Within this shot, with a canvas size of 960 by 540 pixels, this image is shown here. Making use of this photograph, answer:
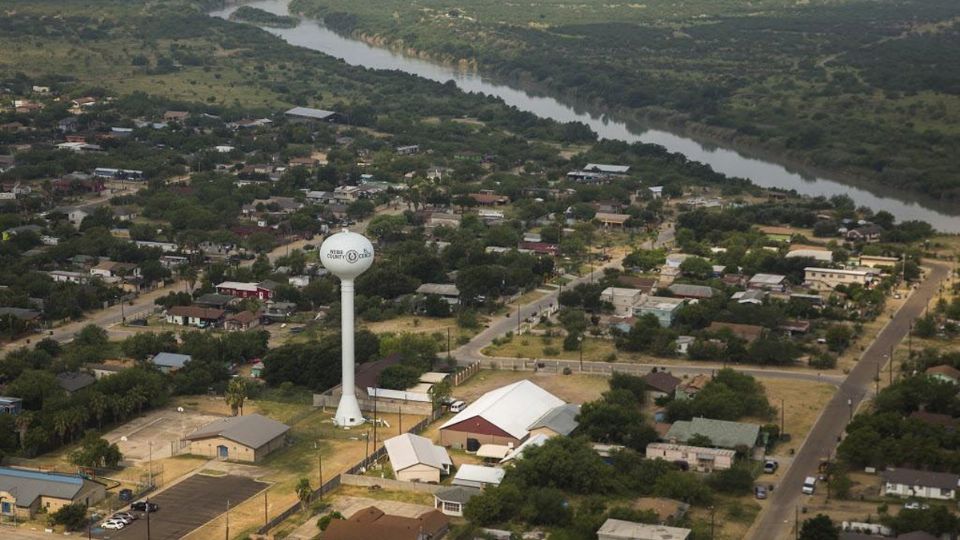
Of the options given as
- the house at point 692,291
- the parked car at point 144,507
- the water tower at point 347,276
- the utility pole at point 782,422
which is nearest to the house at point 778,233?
the house at point 692,291

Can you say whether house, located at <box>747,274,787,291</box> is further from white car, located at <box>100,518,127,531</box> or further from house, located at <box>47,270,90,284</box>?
white car, located at <box>100,518,127,531</box>

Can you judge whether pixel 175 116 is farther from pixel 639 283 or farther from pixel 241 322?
pixel 639 283

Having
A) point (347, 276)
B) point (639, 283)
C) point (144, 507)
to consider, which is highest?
point (347, 276)

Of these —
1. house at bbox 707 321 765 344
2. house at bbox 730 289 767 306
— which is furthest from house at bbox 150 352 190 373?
house at bbox 730 289 767 306

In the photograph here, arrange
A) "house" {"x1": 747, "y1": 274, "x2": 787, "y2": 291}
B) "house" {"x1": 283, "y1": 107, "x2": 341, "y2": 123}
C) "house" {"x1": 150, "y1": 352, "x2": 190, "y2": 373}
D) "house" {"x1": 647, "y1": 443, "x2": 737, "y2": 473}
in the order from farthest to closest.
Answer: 1. "house" {"x1": 283, "y1": 107, "x2": 341, "y2": 123}
2. "house" {"x1": 747, "y1": 274, "x2": 787, "y2": 291}
3. "house" {"x1": 150, "y1": 352, "x2": 190, "y2": 373}
4. "house" {"x1": 647, "y1": 443, "x2": 737, "y2": 473}

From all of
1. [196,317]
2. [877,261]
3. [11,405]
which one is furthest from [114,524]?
[877,261]
